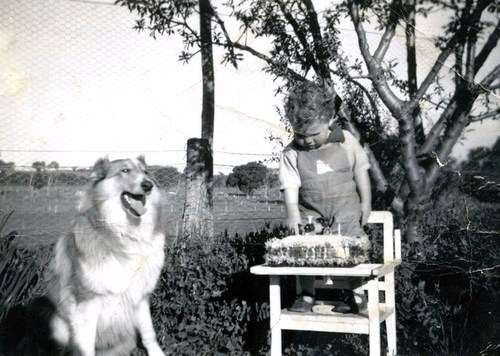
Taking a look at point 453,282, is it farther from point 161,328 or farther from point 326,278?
point 161,328

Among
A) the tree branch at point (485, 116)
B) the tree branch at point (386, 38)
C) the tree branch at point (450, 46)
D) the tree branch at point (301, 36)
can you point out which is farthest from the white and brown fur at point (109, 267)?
the tree branch at point (485, 116)

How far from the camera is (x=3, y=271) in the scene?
3234mm

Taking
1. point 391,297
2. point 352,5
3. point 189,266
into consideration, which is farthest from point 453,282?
point 352,5

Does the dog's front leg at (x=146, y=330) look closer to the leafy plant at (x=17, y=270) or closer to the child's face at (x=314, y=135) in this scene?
the leafy plant at (x=17, y=270)

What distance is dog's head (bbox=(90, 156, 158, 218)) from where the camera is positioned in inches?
105

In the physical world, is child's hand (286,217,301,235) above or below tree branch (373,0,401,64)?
below

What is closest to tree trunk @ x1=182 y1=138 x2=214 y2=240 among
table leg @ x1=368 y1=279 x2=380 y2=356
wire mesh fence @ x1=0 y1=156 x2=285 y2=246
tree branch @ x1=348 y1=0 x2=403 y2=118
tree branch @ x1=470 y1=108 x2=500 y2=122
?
wire mesh fence @ x1=0 y1=156 x2=285 y2=246

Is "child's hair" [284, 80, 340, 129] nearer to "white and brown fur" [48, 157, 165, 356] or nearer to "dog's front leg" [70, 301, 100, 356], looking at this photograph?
"white and brown fur" [48, 157, 165, 356]

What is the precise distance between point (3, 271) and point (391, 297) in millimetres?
2658

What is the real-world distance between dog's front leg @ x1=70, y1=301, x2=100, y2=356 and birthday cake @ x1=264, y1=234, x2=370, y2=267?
3.47 feet

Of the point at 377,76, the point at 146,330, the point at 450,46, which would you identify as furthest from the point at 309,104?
the point at 146,330

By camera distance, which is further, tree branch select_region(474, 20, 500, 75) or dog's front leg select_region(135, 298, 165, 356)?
tree branch select_region(474, 20, 500, 75)

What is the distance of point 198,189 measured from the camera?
3.71m

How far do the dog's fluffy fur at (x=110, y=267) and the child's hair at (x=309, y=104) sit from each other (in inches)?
38.7
